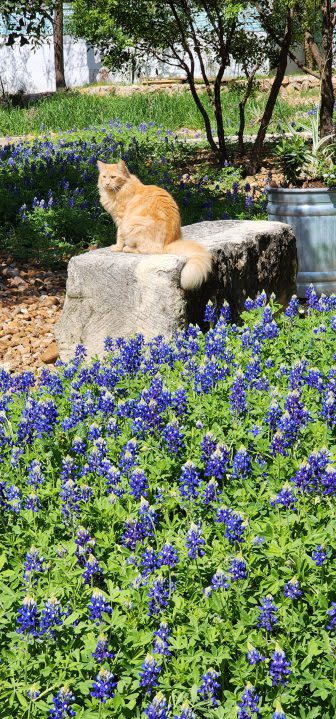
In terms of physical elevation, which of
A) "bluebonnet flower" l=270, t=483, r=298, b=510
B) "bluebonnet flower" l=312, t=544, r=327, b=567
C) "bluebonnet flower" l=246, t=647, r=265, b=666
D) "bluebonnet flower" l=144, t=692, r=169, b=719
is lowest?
"bluebonnet flower" l=246, t=647, r=265, b=666

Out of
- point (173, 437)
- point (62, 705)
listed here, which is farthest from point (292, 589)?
point (173, 437)

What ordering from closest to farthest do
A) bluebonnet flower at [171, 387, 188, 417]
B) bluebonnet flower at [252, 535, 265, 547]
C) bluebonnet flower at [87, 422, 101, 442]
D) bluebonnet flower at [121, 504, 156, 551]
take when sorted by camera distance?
1. bluebonnet flower at [252, 535, 265, 547]
2. bluebonnet flower at [121, 504, 156, 551]
3. bluebonnet flower at [87, 422, 101, 442]
4. bluebonnet flower at [171, 387, 188, 417]

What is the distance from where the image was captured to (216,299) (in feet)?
20.3

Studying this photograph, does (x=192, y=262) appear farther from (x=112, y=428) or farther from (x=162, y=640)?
(x=162, y=640)

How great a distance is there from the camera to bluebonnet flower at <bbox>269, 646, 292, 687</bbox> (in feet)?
7.66

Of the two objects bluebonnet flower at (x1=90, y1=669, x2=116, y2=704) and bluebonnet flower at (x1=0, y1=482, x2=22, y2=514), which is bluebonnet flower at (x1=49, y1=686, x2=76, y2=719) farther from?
bluebonnet flower at (x1=0, y1=482, x2=22, y2=514)

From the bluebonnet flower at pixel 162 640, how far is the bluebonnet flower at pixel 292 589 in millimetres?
355

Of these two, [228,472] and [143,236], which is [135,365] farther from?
[143,236]

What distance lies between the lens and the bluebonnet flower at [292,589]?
2.59 metres

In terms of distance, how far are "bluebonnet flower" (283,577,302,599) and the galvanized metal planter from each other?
17.2ft

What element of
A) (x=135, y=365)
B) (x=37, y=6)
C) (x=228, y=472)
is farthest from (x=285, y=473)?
(x=37, y=6)

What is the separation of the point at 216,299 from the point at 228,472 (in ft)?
8.90

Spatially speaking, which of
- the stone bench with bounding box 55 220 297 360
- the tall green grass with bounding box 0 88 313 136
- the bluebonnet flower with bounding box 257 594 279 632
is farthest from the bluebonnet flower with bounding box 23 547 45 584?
the tall green grass with bounding box 0 88 313 136

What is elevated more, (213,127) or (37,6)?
(37,6)
